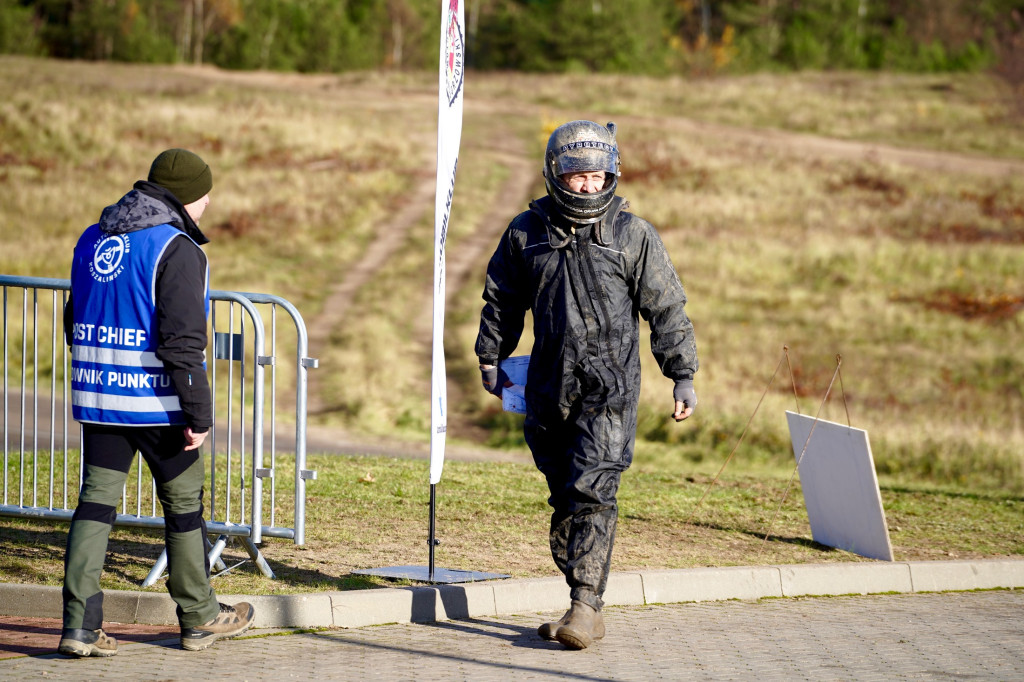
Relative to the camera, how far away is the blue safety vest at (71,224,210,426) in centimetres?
461

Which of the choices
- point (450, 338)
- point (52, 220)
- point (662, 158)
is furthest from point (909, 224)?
point (52, 220)

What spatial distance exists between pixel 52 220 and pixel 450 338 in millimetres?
11788

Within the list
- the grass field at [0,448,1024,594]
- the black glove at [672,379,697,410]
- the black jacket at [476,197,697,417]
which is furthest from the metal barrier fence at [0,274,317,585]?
the black glove at [672,379,697,410]

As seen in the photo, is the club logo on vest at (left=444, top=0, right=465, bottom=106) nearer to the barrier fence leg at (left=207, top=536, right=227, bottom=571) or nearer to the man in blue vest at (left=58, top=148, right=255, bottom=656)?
the man in blue vest at (left=58, top=148, right=255, bottom=656)

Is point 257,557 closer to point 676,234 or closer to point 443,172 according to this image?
point 443,172

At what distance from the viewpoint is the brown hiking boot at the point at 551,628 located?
198 inches

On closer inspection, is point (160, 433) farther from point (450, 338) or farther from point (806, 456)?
point (450, 338)

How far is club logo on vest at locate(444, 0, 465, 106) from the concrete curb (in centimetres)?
241

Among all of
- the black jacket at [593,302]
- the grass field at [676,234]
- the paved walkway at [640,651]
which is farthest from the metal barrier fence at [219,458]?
the black jacket at [593,302]

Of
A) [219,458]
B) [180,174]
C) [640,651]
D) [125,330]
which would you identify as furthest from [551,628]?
[219,458]

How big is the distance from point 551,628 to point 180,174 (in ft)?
7.92

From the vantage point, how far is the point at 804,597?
20.8 feet

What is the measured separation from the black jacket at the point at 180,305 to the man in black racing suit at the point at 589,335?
1.38 metres

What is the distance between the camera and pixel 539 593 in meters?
5.77
